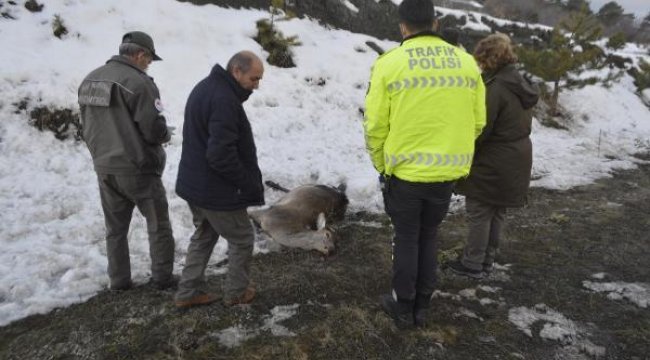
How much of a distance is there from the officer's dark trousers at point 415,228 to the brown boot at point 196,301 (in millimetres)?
1478

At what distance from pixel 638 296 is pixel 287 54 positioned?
7.70 metres

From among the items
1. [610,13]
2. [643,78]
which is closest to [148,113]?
[643,78]

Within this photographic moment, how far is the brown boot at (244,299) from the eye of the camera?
11.9ft

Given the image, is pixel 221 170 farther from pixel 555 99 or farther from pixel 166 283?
pixel 555 99

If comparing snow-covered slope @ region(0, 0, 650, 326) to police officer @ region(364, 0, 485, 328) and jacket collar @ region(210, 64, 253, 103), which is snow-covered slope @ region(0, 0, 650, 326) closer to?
jacket collar @ region(210, 64, 253, 103)

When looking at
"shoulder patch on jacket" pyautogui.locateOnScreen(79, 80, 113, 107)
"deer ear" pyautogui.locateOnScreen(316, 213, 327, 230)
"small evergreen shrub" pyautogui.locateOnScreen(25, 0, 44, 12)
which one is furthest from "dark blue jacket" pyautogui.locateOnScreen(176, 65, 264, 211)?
"small evergreen shrub" pyautogui.locateOnScreen(25, 0, 44, 12)

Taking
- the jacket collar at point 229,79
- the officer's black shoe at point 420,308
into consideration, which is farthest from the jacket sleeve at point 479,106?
the jacket collar at point 229,79

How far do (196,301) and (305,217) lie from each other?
185 centimetres

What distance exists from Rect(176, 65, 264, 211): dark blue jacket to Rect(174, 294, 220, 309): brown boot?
80 cm

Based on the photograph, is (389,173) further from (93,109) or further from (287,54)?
(287,54)

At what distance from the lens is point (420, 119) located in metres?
2.88

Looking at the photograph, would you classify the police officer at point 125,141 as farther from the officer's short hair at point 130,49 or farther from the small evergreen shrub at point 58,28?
the small evergreen shrub at point 58,28

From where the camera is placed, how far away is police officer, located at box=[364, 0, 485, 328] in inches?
112

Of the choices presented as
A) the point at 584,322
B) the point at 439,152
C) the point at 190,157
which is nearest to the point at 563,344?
the point at 584,322
